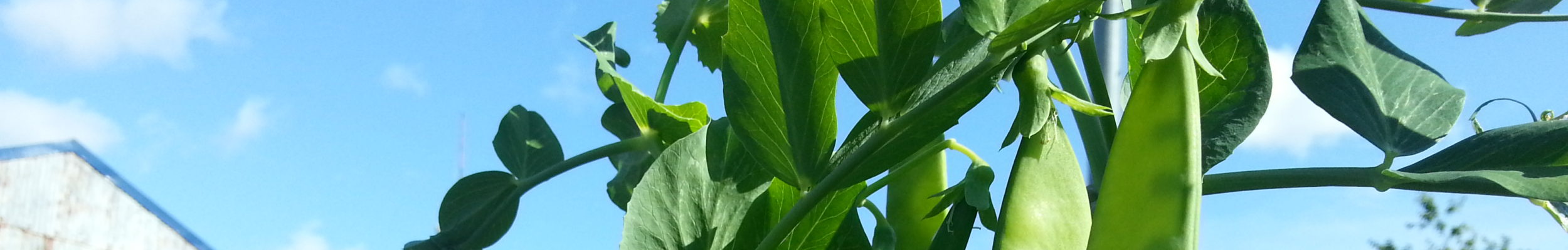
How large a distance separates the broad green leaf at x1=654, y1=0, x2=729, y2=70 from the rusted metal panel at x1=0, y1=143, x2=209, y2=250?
529 mm

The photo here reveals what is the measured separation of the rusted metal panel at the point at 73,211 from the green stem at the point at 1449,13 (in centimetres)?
83

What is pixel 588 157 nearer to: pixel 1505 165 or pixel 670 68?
pixel 670 68

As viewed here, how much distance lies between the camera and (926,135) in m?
0.27

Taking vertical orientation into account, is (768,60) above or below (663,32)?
below

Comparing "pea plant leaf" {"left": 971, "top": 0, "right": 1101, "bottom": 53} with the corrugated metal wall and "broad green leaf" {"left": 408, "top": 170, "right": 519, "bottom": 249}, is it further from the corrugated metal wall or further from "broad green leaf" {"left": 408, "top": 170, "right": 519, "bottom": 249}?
the corrugated metal wall

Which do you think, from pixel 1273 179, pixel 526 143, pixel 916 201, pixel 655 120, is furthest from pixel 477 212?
pixel 1273 179

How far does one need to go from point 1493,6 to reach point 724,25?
13.8 inches

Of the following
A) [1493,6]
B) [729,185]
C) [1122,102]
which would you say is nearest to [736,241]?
[729,185]

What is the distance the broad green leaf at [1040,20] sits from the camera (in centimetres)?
19

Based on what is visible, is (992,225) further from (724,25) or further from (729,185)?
(724,25)

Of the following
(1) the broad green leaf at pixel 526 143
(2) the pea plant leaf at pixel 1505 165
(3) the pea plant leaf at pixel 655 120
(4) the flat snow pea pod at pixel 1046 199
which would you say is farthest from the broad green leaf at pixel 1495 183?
(1) the broad green leaf at pixel 526 143

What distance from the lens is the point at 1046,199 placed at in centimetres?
22

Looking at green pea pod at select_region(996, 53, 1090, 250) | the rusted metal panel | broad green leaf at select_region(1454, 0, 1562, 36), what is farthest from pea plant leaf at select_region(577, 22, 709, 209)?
the rusted metal panel

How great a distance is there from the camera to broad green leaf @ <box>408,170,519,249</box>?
511 mm
